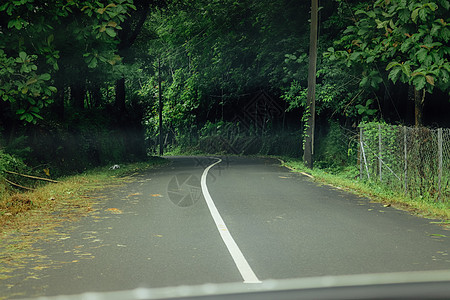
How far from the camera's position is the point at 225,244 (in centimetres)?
790

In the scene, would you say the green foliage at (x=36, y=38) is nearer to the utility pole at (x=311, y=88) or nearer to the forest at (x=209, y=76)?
the forest at (x=209, y=76)

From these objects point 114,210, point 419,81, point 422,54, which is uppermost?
point 422,54

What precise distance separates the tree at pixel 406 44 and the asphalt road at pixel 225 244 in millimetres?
4286

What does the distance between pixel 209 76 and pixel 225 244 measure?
39825 mm

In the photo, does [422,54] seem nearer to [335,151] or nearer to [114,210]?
[114,210]

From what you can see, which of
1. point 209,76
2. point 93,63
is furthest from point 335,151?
point 93,63

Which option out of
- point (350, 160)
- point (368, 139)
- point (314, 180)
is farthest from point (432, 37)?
point (350, 160)

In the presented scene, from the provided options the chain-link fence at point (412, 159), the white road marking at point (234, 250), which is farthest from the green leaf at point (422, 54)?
the white road marking at point (234, 250)

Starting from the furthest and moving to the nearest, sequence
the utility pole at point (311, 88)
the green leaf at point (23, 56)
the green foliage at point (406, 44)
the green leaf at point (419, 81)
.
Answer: the utility pole at point (311, 88) → the green foliage at point (406, 44) → the green leaf at point (419, 81) → the green leaf at point (23, 56)

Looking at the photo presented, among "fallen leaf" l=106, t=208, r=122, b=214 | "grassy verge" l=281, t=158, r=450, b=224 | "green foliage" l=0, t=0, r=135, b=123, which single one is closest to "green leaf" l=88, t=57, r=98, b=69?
"green foliage" l=0, t=0, r=135, b=123

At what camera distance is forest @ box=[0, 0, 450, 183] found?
581 inches

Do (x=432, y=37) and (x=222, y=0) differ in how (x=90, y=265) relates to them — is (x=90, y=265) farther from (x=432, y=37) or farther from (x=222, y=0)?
(x=222, y=0)

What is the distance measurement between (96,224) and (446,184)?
8354 millimetres

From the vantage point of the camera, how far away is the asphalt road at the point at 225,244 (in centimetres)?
601
